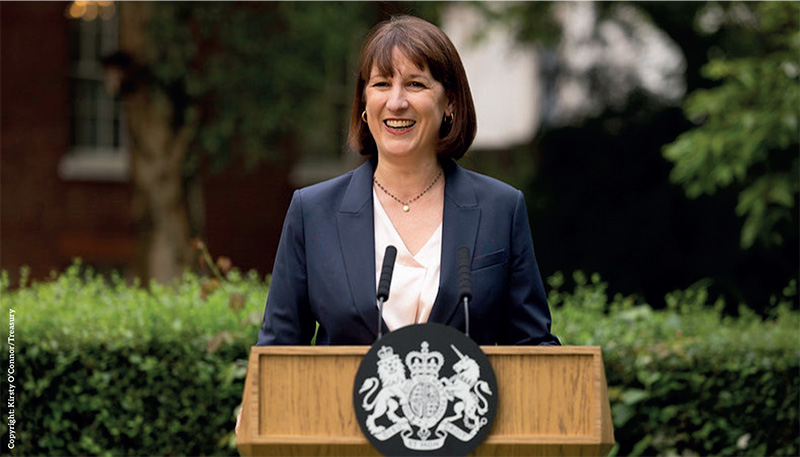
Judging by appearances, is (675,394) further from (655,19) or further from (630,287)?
(655,19)

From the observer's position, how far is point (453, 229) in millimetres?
2959

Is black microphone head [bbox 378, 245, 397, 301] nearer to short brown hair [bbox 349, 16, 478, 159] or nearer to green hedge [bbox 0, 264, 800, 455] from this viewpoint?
short brown hair [bbox 349, 16, 478, 159]

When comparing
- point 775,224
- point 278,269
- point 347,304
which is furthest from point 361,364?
point 775,224

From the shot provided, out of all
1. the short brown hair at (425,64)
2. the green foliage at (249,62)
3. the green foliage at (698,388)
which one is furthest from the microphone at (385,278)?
the green foliage at (249,62)

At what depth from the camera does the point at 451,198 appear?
3025mm

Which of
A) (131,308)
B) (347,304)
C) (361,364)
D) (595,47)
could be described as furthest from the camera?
(595,47)

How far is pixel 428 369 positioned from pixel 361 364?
15 centimetres

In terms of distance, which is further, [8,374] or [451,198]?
[8,374]

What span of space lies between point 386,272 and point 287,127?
11109 mm

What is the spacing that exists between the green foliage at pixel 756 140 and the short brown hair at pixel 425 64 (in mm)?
4485

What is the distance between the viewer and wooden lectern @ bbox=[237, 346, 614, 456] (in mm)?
2408

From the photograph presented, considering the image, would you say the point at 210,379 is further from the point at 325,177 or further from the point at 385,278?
the point at 325,177

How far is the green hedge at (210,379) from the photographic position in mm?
5402
